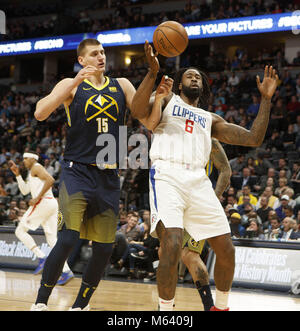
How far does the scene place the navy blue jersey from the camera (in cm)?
447

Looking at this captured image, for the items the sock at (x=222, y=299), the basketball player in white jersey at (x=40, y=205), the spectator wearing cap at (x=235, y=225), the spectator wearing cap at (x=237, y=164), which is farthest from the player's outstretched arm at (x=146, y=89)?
the spectator wearing cap at (x=237, y=164)

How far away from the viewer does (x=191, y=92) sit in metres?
4.49

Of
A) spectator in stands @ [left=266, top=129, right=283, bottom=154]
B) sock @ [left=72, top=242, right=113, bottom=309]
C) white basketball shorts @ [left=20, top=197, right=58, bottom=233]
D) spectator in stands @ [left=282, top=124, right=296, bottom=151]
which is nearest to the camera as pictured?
sock @ [left=72, top=242, right=113, bottom=309]

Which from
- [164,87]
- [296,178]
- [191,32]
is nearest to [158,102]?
[164,87]

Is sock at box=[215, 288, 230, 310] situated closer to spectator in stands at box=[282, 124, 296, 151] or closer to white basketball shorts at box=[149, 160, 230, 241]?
white basketball shorts at box=[149, 160, 230, 241]

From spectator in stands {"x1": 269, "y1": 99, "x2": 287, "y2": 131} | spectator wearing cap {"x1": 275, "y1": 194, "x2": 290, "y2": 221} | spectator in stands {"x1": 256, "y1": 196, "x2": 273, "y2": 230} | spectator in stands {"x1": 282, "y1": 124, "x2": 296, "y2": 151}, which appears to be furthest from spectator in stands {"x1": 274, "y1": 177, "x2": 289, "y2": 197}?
spectator in stands {"x1": 269, "y1": 99, "x2": 287, "y2": 131}

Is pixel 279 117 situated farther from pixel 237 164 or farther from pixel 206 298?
pixel 206 298

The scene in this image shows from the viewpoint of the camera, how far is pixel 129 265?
9703 mm

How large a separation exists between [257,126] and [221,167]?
1.31 metres

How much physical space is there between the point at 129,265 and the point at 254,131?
5840 mm

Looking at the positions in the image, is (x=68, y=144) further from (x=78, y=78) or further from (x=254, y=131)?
(x=254, y=131)

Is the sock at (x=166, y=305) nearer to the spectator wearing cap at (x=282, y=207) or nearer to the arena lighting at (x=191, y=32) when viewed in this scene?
the spectator wearing cap at (x=282, y=207)

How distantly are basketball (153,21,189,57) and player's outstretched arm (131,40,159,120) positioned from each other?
0.32 metres
